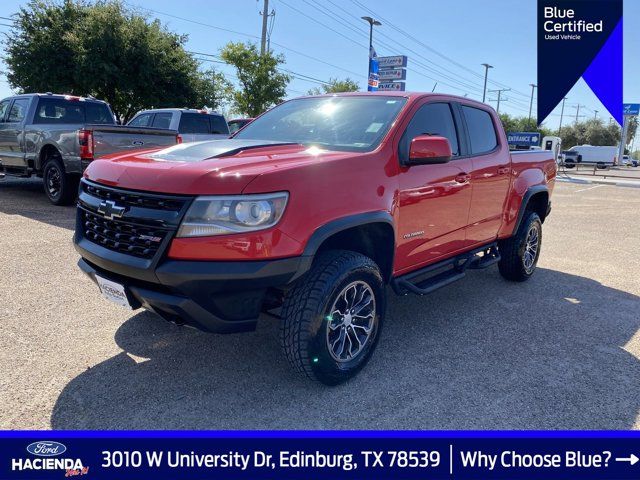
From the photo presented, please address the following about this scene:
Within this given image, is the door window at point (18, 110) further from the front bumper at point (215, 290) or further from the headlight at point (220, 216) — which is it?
the headlight at point (220, 216)

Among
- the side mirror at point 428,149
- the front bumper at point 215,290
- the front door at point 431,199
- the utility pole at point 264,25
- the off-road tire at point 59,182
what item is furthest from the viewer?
the utility pole at point 264,25

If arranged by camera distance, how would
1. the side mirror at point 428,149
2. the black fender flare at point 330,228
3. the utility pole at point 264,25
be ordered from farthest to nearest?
the utility pole at point 264,25 < the side mirror at point 428,149 < the black fender flare at point 330,228

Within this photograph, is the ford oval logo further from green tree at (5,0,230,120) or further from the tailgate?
green tree at (5,0,230,120)

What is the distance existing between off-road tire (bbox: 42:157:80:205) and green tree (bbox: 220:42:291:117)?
15467 millimetres

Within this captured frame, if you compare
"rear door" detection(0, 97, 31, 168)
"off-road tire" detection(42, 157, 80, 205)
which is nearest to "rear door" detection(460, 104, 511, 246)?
"off-road tire" detection(42, 157, 80, 205)

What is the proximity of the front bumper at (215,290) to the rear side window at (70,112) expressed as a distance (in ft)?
27.0

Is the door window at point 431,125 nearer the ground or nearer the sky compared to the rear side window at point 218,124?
nearer the ground

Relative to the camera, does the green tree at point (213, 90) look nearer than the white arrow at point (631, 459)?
No

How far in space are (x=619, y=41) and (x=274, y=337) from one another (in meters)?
8.16

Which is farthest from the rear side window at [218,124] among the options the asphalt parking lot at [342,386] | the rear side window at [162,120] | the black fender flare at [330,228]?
the black fender flare at [330,228]

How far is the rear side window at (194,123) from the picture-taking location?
10922mm

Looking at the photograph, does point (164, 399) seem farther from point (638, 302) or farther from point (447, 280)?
point (638, 302)

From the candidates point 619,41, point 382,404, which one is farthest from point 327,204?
point 619,41

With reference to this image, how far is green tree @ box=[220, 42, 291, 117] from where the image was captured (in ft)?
76.0
